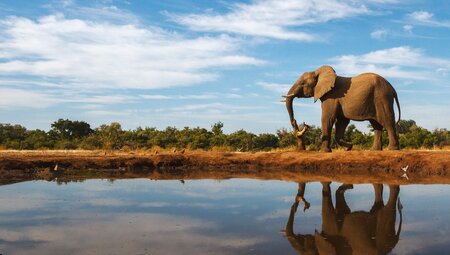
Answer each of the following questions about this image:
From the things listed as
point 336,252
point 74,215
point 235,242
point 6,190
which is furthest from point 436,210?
point 6,190

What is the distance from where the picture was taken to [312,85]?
72.1ft

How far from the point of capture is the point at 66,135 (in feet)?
162

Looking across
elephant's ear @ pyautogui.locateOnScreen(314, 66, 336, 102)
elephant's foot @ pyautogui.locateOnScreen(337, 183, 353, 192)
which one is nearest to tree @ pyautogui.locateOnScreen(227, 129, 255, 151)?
elephant's ear @ pyautogui.locateOnScreen(314, 66, 336, 102)

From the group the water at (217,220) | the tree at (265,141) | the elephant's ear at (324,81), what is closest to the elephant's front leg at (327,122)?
the elephant's ear at (324,81)

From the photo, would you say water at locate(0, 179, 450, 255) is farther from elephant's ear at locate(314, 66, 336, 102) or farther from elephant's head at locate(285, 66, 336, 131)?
elephant's head at locate(285, 66, 336, 131)

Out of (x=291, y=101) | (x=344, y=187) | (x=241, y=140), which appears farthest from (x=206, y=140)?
(x=344, y=187)

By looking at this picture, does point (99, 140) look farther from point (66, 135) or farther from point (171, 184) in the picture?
point (171, 184)

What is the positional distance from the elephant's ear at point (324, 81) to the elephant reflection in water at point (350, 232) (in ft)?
33.0

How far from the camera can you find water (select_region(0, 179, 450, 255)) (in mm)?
7168

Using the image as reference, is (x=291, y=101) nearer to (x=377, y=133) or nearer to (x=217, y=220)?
(x=377, y=133)

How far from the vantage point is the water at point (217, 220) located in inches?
282

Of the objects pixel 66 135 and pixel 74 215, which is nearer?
pixel 74 215

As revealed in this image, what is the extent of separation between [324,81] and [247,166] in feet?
16.9

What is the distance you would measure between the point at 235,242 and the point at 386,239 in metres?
2.40
